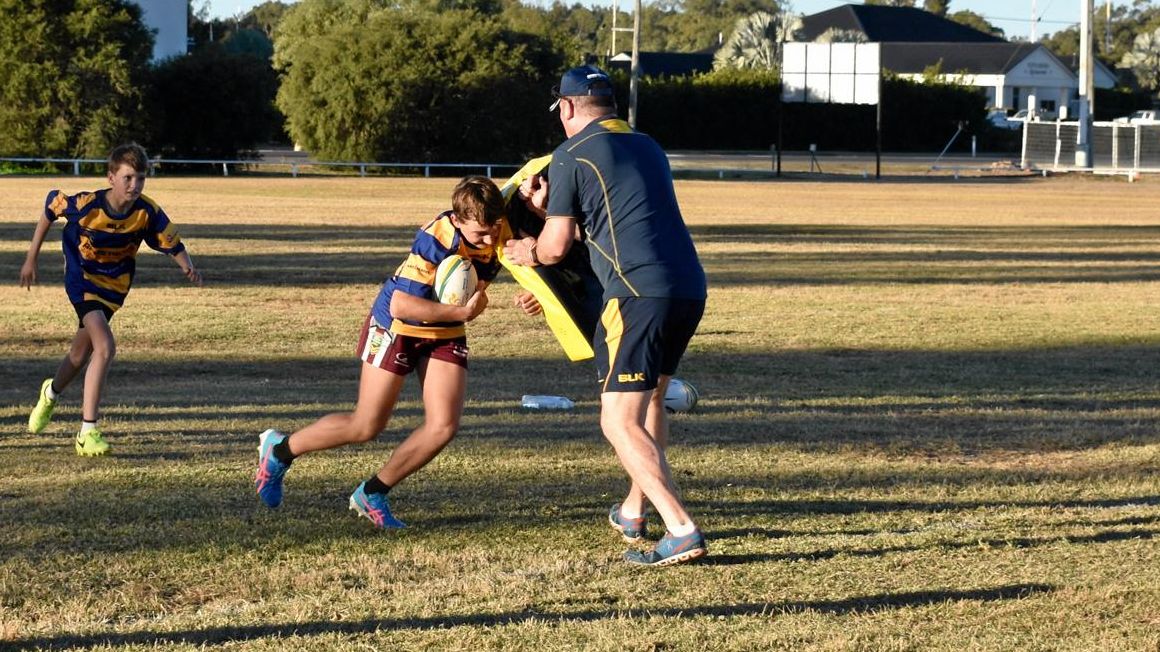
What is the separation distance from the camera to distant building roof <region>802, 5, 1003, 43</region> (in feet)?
388

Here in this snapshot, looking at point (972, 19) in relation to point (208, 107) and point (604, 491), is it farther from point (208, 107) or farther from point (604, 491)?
point (604, 491)

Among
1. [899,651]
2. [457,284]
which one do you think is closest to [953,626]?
[899,651]

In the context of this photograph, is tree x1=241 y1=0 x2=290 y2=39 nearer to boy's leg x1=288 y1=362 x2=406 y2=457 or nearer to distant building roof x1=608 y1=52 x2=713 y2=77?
distant building roof x1=608 y1=52 x2=713 y2=77

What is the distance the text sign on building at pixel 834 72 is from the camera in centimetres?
6109

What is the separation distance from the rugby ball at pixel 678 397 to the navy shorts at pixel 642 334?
62cm

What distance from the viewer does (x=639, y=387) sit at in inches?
251

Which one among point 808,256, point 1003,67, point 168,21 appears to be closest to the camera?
point 808,256

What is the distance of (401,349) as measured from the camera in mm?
6805

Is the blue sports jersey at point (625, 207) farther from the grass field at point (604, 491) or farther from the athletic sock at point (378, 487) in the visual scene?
the athletic sock at point (378, 487)

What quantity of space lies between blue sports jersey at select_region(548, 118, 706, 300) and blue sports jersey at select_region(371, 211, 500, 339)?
52cm

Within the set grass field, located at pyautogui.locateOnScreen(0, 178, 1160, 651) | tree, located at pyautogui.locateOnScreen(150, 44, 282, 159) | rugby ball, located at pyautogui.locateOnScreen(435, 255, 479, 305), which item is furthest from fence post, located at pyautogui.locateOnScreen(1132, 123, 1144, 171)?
rugby ball, located at pyautogui.locateOnScreen(435, 255, 479, 305)

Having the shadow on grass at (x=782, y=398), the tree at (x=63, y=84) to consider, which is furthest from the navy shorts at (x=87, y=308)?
the tree at (x=63, y=84)

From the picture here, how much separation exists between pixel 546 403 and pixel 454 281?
14.4ft

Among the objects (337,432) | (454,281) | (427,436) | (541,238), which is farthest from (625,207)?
(337,432)
